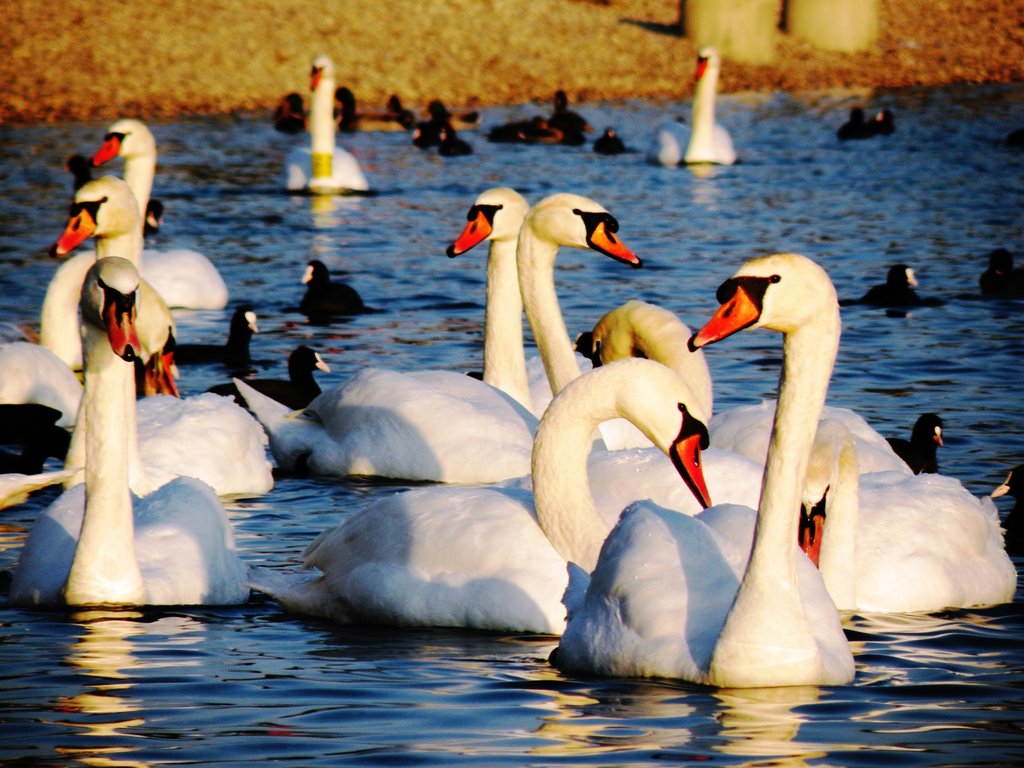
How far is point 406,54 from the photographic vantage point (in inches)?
1608

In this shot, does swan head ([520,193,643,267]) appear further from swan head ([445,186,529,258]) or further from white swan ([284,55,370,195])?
white swan ([284,55,370,195])

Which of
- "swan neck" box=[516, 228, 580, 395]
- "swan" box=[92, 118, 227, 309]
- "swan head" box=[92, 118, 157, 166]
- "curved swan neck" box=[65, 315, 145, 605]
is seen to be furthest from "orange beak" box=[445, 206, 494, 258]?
"swan" box=[92, 118, 227, 309]

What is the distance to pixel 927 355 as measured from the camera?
14.3m

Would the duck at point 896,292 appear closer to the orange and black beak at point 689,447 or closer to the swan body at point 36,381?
the swan body at point 36,381

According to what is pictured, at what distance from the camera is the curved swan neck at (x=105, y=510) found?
305 inches

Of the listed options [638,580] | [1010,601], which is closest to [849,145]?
[1010,601]

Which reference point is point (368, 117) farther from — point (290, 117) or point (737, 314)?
point (737, 314)

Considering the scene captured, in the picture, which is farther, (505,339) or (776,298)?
(505,339)

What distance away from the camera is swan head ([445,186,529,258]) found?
468 inches

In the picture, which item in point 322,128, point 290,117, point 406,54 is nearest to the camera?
point 322,128

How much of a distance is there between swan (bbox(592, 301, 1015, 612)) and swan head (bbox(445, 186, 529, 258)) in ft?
11.5

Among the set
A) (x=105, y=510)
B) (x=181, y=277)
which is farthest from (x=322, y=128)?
(x=105, y=510)

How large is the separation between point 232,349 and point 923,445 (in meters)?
5.53

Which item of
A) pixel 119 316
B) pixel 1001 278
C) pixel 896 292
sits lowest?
pixel 119 316
